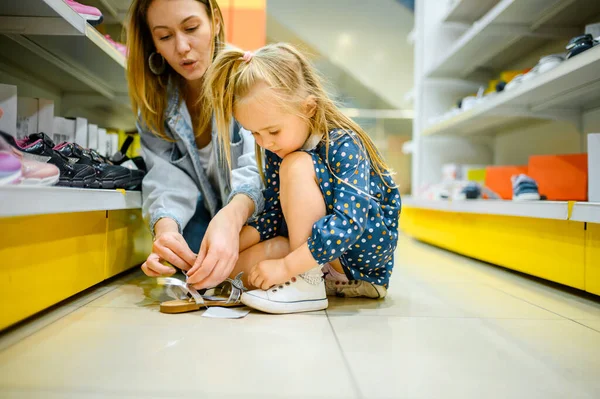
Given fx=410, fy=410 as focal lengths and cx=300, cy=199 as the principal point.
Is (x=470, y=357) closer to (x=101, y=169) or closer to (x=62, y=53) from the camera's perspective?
(x=101, y=169)

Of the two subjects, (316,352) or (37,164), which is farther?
(37,164)

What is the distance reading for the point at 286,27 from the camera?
495cm

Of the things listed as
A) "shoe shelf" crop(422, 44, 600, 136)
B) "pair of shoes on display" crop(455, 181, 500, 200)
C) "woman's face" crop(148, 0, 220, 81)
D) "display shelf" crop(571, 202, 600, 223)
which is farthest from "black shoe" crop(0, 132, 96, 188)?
"pair of shoes on display" crop(455, 181, 500, 200)

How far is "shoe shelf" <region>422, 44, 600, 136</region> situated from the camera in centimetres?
119

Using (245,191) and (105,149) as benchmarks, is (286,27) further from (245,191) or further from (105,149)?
(245,191)

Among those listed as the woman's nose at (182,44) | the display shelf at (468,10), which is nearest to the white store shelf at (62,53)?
the woman's nose at (182,44)

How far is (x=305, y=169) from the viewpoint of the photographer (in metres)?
0.90

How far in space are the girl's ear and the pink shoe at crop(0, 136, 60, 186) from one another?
528 mm

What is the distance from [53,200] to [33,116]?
53 cm

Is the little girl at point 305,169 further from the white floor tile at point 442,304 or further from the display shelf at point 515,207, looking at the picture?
the display shelf at point 515,207

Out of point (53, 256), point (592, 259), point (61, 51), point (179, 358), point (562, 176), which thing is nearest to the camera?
point (179, 358)

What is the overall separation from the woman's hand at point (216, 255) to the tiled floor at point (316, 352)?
0.08m

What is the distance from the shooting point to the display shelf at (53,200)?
2.03ft

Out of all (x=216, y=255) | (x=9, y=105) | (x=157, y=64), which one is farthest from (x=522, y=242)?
(x=9, y=105)
